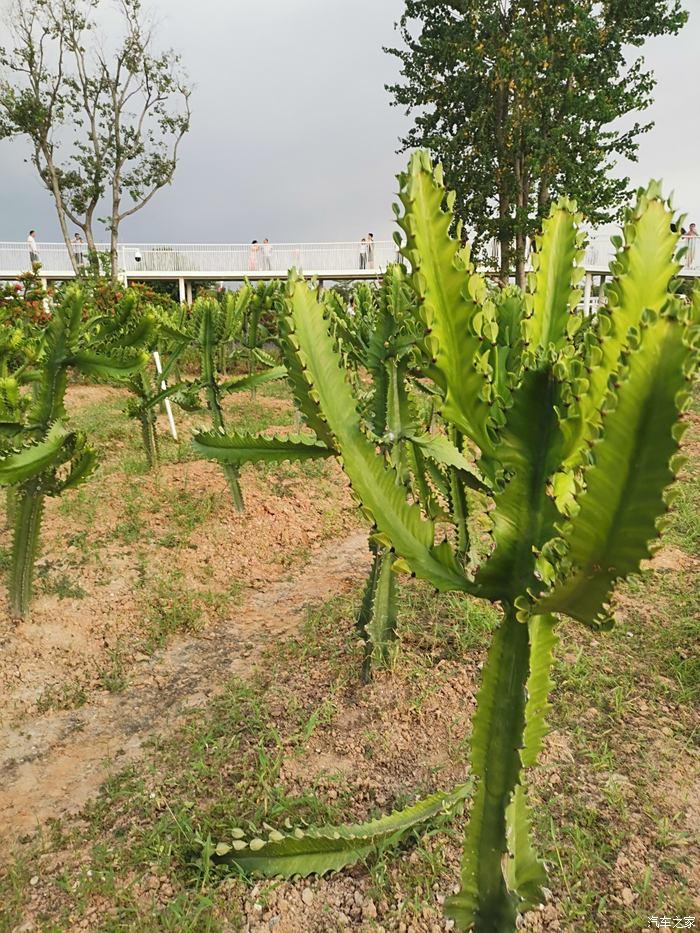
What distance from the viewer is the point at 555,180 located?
16.6m

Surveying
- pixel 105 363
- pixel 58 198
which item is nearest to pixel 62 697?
pixel 105 363

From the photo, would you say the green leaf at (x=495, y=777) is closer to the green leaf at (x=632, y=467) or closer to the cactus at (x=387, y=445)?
the green leaf at (x=632, y=467)

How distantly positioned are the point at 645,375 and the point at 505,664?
0.75 metres

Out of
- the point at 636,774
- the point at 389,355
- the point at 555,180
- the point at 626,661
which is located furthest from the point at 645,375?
the point at 555,180

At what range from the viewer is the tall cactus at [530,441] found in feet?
3.21

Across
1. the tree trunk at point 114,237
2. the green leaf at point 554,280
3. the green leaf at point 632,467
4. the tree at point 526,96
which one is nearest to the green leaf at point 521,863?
the green leaf at point 632,467

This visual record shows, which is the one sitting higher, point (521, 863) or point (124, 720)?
point (521, 863)

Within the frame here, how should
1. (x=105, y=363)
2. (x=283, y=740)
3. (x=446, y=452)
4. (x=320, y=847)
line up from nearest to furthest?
(x=320, y=847) → (x=446, y=452) → (x=283, y=740) → (x=105, y=363)

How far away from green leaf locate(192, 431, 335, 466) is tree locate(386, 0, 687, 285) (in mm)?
15541

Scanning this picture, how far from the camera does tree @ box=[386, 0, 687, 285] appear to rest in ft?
49.7

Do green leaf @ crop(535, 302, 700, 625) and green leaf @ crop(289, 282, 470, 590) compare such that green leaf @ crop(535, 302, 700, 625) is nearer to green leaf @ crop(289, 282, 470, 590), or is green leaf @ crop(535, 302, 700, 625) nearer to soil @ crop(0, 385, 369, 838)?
green leaf @ crop(289, 282, 470, 590)

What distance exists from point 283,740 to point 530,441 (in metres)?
1.76

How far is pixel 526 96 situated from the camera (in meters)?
15.5

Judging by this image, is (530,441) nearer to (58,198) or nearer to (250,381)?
(250,381)
